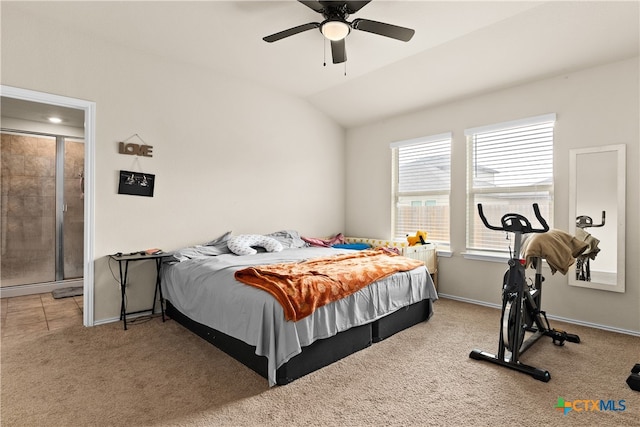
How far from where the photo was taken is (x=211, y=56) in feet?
12.6

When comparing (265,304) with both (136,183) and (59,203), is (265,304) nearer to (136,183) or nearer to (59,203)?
(136,183)

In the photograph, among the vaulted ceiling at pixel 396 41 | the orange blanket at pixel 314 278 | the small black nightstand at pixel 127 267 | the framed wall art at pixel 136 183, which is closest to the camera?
the orange blanket at pixel 314 278

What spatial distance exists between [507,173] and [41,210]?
20.2 ft

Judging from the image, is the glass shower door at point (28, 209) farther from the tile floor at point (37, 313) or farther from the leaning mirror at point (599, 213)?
the leaning mirror at point (599, 213)

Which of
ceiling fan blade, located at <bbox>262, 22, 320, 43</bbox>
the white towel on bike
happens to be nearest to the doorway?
ceiling fan blade, located at <bbox>262, 22, 320, 43</bbox>

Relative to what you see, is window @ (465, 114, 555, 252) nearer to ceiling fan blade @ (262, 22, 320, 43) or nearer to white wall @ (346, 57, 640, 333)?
white wall @ (346, 57, 640, 333)

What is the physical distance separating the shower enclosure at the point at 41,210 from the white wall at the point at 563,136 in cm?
471

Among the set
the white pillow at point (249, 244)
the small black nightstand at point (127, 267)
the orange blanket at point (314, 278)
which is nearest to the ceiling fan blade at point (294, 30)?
the orange blanket at point (314, 278)

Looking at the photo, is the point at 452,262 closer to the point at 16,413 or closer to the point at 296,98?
the point at 296,98

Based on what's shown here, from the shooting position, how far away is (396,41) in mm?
3545

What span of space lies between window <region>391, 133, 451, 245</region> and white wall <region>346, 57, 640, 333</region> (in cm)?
13

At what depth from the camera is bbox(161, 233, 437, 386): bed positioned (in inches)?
86.9

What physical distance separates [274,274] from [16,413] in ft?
5.38

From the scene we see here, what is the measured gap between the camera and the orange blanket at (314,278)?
7.53ft
